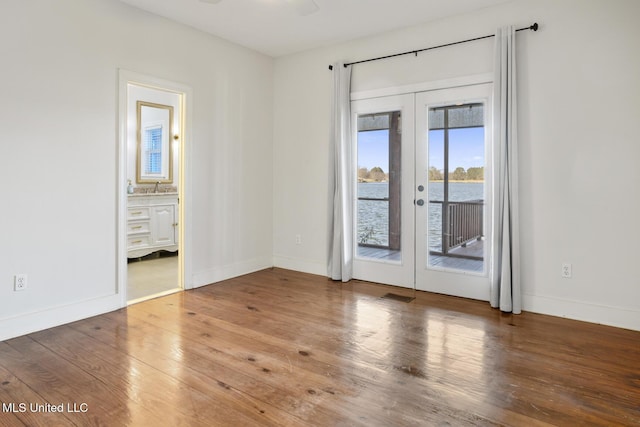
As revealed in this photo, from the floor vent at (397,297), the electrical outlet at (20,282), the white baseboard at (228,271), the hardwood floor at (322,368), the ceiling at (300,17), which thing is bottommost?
the hardwood floor at (322,368)

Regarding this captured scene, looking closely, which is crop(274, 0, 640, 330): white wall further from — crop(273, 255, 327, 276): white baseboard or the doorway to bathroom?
the doorway to bathroom

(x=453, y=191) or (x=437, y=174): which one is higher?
(x=437, y=174)

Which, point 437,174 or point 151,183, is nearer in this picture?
point 437,174

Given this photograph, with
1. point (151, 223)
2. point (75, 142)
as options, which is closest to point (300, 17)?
point (75, 142)

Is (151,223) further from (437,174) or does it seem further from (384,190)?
(437,174)

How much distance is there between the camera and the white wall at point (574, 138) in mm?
3246

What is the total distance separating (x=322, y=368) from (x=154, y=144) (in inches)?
195

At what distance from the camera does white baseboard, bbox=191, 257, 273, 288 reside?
15.0ft

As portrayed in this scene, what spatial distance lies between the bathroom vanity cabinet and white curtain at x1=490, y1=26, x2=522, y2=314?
4682 millimetres

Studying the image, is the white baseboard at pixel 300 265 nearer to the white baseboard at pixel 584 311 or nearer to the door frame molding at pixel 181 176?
the door frame molding at pixel 181 176

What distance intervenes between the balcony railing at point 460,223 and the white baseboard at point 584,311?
30.5 inches

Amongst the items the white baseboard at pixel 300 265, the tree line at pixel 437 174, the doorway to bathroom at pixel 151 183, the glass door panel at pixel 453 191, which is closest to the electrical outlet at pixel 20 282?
the doorway to bathroom at pixel 151 183

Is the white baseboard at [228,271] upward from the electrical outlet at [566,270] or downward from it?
downward

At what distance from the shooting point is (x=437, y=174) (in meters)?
4.22
